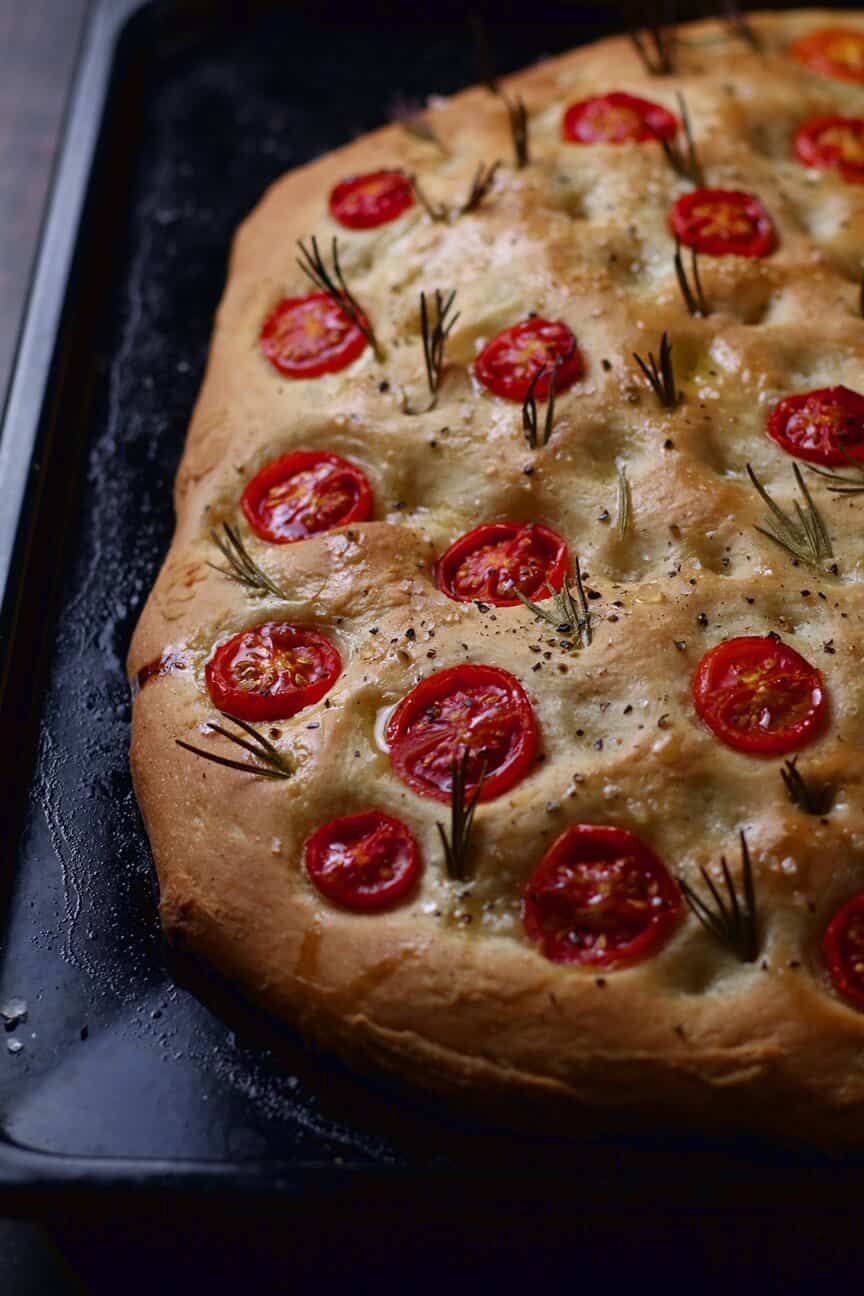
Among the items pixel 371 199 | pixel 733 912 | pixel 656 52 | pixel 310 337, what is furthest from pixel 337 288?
pixel 733 912

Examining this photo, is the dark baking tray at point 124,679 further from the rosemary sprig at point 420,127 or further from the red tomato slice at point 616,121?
the red tomato slice at point 616,121

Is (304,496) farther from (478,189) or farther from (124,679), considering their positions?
(478,189)

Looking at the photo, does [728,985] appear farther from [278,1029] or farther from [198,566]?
[198,566]

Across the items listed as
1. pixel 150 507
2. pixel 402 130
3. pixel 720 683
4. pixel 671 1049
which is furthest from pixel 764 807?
pixel 402 130

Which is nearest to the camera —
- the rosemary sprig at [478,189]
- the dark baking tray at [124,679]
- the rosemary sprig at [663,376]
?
the dark baking tray at [124,679]

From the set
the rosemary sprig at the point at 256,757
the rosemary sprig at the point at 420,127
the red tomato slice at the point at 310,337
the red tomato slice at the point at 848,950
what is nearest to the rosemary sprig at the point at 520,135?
the rosemary sprig at the point at 420,127

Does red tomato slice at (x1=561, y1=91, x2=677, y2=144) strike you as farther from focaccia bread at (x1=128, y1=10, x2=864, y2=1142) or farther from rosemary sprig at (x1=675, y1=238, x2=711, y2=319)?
rosemary sprig at (x1=675, y1=238, x2=711, y2=319)
